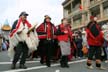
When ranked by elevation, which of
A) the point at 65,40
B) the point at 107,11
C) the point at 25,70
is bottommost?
the point at 25,70

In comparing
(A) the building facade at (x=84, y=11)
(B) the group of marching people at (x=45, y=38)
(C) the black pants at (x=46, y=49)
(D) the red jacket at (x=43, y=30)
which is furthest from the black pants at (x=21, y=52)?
(A) the building facade at (x=84, y=11)

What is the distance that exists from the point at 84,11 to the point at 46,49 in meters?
43.0

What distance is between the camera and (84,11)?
5494cm

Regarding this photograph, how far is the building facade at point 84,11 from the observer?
1855 inches

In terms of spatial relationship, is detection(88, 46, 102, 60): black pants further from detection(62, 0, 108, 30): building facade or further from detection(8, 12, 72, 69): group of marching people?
detection(62, 0, 108, 30): building facade

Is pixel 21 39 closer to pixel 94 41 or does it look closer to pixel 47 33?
pixel 47 33

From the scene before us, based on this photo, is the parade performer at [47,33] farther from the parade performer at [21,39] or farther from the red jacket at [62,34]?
the parade performer at [21,39]

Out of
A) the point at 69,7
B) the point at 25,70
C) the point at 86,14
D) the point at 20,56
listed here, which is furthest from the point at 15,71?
the point at 69,7

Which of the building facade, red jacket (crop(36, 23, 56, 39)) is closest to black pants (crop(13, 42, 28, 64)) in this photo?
red jacket (crop(36, 23, 56, 39))

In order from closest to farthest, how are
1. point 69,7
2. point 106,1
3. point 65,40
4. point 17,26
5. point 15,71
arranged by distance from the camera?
point 15,71
point 17,26
point 65,40
point 106,1
point 69,7

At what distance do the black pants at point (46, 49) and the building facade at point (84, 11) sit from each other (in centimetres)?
3178

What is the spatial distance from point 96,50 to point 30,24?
8.07 feet

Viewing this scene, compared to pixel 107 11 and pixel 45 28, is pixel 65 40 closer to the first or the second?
pixel 45 28

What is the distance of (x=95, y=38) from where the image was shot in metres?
11.5
